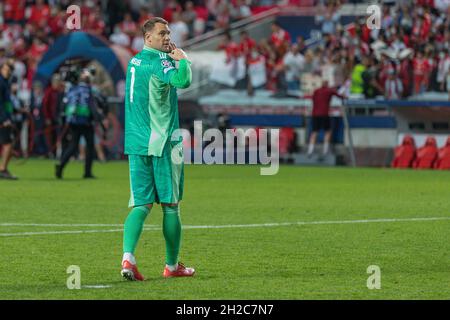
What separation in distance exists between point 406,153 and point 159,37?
21151 millimetres

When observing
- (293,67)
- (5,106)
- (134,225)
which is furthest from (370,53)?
(134,225)

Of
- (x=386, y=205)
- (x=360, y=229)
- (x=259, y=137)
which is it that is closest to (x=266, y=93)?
(x=259, y=137)

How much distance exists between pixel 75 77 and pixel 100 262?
14.6 metres

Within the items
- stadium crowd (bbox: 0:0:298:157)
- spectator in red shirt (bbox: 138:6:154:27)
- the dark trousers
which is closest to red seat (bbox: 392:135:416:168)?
the dark trousers

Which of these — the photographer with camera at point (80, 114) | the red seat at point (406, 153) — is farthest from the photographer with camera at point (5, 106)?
the red seat at point (406, 153)

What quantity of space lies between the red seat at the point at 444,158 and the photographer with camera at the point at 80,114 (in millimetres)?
8805

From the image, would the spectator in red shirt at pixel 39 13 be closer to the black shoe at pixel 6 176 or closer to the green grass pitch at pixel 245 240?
the black shoe at pixel 6 176

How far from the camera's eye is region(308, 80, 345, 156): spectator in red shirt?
33812 millimetres

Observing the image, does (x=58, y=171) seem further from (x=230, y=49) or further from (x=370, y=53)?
(x=230, y=49)

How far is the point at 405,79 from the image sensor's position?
33781 mm

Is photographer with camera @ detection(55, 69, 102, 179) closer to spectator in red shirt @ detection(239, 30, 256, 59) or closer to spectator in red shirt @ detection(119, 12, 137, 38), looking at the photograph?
spectator in red shirt @ detection(239, 30, 256, 59)

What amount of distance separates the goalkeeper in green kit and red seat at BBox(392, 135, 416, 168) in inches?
825

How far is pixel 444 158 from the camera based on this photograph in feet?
102

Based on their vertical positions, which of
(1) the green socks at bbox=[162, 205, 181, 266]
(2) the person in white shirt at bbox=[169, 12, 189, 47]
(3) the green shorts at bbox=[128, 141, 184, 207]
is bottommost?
(1) the green socks at bbox=[162, 205, 181, 266]
